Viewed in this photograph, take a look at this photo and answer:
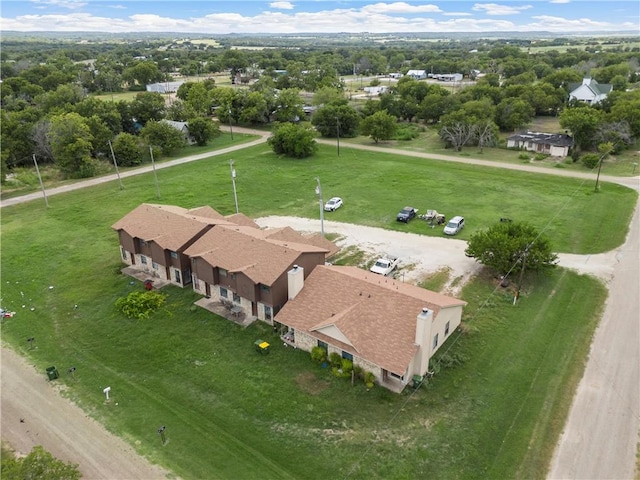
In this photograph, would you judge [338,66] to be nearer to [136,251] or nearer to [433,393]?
[136,251]

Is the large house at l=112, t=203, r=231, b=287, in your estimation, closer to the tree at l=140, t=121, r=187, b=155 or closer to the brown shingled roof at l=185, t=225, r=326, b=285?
the brown shingled roof at l=185, t=225, r=326, b=285

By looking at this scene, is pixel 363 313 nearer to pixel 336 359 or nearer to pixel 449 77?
pixel 336 359

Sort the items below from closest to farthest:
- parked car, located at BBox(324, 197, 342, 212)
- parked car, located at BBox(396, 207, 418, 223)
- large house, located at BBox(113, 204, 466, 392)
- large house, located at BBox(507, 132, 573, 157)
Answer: large house, located at BBox(113, 204, 466, 392) → parked car, located at BBox(396, 207, 418, 223) → parked car, located at BBox(324, 197, 342, 212) → large house, located at BBox(507, 132, 573, 157)

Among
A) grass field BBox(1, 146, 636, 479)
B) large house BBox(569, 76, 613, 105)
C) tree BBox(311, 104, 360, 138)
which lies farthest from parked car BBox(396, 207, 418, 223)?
large house BBox(569, 76, 613, 105)

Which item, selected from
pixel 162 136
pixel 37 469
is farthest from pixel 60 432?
pixel 162 136

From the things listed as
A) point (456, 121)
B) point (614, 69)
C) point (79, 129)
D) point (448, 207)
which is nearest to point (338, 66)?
point (614, 69)

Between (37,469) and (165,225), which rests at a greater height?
(165,225)
